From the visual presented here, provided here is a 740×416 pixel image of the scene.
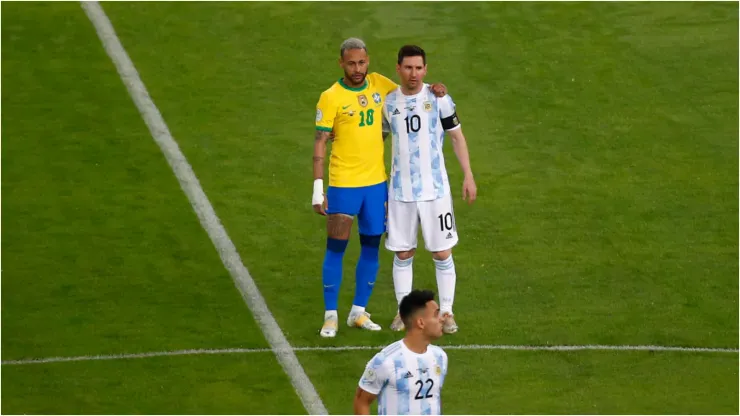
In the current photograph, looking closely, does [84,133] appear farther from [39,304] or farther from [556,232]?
[556,232]

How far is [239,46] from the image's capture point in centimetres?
1886

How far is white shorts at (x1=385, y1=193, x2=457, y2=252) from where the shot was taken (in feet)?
40.1

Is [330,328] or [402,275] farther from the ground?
[402,275]

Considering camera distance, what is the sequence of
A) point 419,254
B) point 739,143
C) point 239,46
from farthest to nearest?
1. point 239,46
2. point 739,143
3. point 419,254

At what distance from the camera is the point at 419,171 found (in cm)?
1212

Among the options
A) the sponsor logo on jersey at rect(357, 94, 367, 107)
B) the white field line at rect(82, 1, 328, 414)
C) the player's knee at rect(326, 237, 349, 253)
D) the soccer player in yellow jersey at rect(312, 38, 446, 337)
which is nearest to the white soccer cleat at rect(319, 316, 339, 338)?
the soccer player in yellow jersey at rect(312, 38, 446, 337)

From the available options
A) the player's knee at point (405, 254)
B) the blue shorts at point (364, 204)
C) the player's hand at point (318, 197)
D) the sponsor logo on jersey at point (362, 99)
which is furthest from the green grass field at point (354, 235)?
the sponsor logo on jersey at point (362, 99)

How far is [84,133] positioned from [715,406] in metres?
8.24

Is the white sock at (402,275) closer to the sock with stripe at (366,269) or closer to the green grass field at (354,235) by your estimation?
the sock with stripe at (366,269)

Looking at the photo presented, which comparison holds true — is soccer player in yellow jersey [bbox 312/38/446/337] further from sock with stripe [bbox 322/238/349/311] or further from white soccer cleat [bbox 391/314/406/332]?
white soccer cleat [bbox 391/314/406/332]

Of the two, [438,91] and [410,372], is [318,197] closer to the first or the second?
[438,91]

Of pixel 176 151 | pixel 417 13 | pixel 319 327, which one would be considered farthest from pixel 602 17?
pixel 319 327

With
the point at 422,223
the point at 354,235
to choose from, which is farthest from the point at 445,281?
the point at 354,235

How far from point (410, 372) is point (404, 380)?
0.06m
